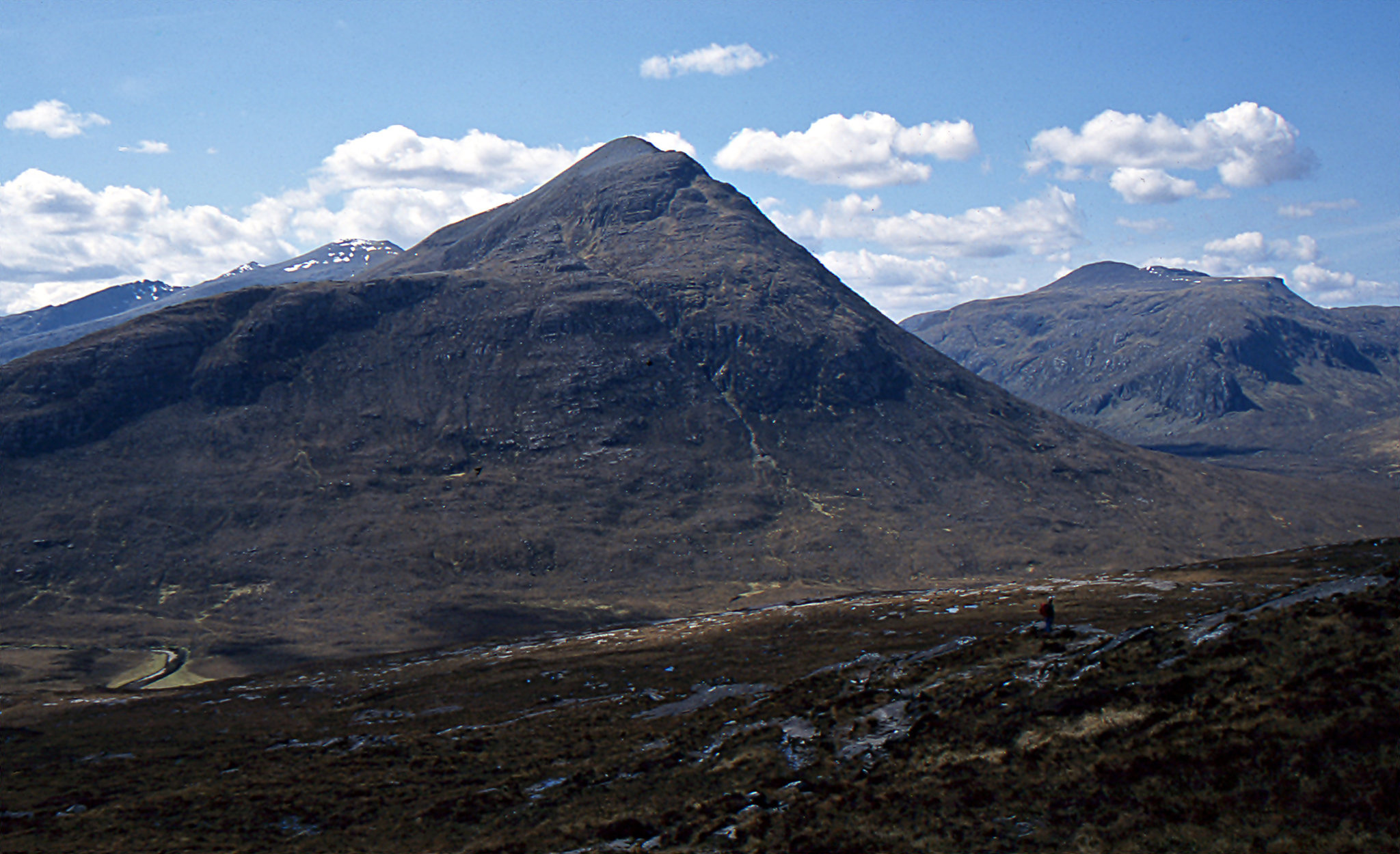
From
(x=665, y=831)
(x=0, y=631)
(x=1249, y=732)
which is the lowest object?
(x=0, y=631)

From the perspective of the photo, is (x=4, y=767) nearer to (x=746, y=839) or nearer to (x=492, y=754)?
(x=492, y=754)

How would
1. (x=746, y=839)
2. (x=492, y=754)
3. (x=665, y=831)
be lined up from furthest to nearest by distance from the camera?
1. (x=492, y=754)
2. (x=665, y=831)
3. (x=746, y=839)

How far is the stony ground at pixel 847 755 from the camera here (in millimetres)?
29562

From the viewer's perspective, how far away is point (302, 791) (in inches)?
2116

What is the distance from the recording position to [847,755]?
42969 millimetres

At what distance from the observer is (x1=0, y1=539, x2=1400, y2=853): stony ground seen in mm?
29562

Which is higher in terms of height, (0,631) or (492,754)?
(492,754)

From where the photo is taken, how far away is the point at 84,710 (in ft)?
332

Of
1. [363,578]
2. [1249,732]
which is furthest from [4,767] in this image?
[363,578]

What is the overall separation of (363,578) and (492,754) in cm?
15305

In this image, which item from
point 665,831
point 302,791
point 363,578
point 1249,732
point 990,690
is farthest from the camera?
point 363,578

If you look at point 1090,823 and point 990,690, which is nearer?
point 1090,823

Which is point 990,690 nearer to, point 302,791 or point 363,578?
point 302,791

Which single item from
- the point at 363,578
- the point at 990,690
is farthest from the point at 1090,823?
the point at 363,578
